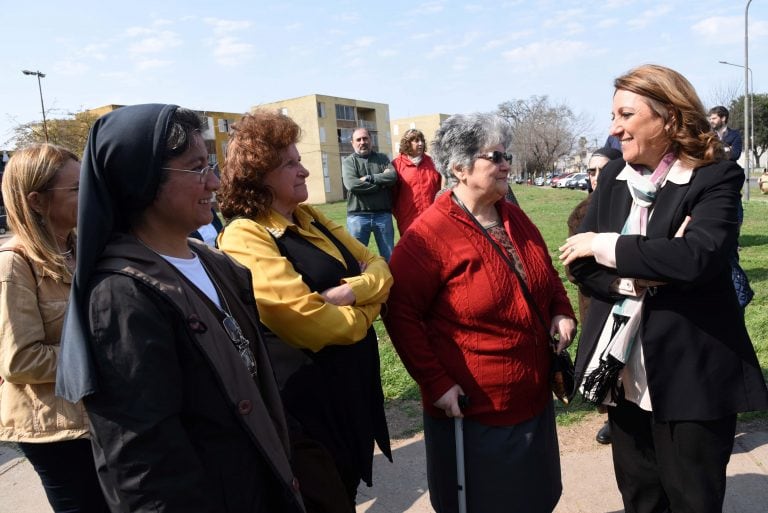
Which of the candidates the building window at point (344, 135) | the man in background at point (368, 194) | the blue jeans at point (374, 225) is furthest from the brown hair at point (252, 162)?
the building window at point (344, 135)

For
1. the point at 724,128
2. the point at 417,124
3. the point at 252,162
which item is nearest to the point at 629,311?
the point at 252,162

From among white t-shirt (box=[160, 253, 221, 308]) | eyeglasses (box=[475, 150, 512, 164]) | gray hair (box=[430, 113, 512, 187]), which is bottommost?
white t-shirt (box=[160, 253, 221, 308])

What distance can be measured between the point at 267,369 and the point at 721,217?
1.64m

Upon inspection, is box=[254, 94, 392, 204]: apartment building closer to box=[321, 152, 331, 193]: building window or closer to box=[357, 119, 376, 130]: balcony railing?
box=[321, 152, 331, 193]: building window

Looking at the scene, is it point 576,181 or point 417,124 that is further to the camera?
point 417,124

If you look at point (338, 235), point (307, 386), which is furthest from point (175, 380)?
point (338, 235)

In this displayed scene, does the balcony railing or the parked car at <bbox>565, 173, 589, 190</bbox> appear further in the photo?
the balcony railing

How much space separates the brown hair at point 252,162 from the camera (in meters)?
2.30

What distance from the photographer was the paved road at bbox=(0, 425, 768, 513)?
313 centimetres

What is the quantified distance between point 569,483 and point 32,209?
10.3 ft

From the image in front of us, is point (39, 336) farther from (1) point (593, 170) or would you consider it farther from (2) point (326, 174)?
(2) point (326, 174)

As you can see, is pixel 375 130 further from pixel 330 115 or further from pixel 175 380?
pixel 175 380

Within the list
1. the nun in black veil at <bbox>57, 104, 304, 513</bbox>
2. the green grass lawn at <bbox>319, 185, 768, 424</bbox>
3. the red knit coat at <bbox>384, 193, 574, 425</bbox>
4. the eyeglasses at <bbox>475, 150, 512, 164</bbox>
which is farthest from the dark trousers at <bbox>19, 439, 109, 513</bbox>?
the green grass lawn at <bbox>319, 185, 768, 424</bbox>

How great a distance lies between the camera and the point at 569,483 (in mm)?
3359
